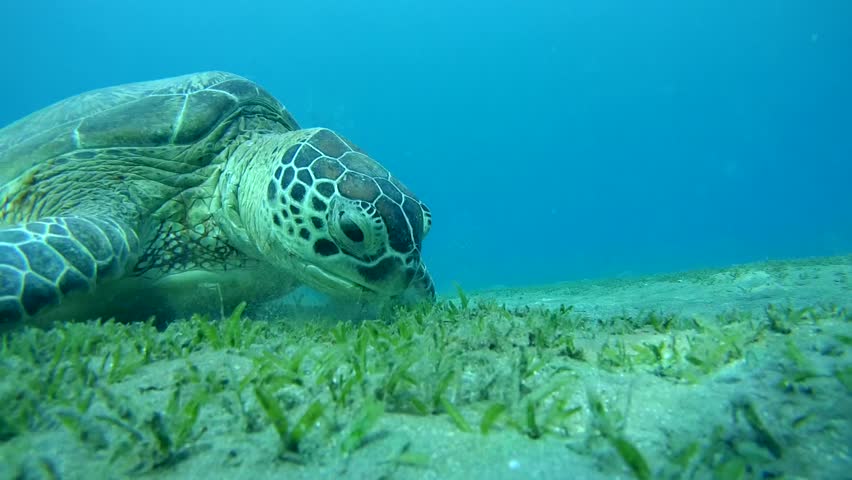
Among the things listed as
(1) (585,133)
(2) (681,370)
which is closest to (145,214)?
(2) (681,370)

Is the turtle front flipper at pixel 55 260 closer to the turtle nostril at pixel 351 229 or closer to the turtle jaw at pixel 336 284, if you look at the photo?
the turtle jaw at pixel 336 284

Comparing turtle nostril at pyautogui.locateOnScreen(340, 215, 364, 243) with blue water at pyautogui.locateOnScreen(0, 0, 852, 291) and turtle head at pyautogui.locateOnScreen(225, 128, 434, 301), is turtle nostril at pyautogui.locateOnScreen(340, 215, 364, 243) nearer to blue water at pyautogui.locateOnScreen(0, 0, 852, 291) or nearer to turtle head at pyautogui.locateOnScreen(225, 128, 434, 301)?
turtle head at pyautogui.locateOnScreen(225, 128, 434, 301)

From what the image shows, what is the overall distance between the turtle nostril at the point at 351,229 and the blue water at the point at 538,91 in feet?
250

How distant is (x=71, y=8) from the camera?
68.1 metres

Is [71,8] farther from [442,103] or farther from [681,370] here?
[681,370]

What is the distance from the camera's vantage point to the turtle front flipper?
1946 mm

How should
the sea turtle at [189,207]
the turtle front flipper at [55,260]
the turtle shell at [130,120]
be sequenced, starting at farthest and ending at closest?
the turtle shell at [130,120] < the sea turtle at [189,207] < the turtle front flipper at [55,260]

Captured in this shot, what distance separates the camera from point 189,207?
10.4 ft

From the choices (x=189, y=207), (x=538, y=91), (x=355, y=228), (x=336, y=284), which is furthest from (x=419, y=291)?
(x=538, y=91)

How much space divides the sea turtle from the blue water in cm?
7533

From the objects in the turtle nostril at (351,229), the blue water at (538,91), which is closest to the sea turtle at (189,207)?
the turtle nostril at (351,229)

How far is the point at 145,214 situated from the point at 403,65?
380 feet

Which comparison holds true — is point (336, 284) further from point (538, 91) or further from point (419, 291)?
point (538, 91)

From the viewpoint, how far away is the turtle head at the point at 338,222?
2412 millimetres
